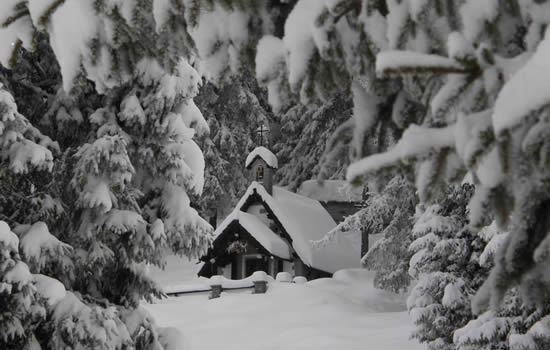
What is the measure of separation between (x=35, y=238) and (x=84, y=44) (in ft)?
18.4

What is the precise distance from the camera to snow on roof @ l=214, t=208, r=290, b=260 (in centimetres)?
2422

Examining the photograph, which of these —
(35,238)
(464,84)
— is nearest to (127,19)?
(464,84)

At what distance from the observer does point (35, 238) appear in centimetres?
816

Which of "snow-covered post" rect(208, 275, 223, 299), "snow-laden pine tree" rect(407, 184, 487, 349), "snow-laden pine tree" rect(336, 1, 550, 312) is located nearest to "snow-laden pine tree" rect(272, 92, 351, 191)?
"snow-covered post" rect(208, 275, 223, 299)

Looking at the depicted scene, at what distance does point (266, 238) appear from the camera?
24344 millimetres

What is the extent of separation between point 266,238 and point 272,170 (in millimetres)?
2919

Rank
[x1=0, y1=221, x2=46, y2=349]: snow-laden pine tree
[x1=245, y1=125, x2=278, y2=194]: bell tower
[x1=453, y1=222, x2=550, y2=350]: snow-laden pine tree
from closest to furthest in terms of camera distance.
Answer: [x1=0, y1=221, x2=46, y2=349]: snow-laden pine tree
[x1=453, y1=222, x2=550, y2=350]: snow-laden pine tree
[x1=245, y1=125, x2=278, y2=194]: bell tower

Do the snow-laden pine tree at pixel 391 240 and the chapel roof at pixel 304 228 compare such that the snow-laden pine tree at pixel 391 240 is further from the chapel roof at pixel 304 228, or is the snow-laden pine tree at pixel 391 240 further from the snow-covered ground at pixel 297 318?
the chapel roof at pixel 304 228

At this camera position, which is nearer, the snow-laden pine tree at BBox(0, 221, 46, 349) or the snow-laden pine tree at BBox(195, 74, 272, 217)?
the snow-laden pine tree at BBox(0, 221, 46, 349)

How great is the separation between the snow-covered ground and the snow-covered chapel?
11.6ft

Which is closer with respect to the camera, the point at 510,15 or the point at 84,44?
the point at 510,15

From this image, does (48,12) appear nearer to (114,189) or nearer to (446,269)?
(114,189)

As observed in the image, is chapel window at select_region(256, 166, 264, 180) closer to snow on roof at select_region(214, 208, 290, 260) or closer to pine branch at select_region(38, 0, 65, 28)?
snow on roof at select_region(214, 208, 290, 260)

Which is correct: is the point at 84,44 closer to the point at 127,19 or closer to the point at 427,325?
the point at 127,19
